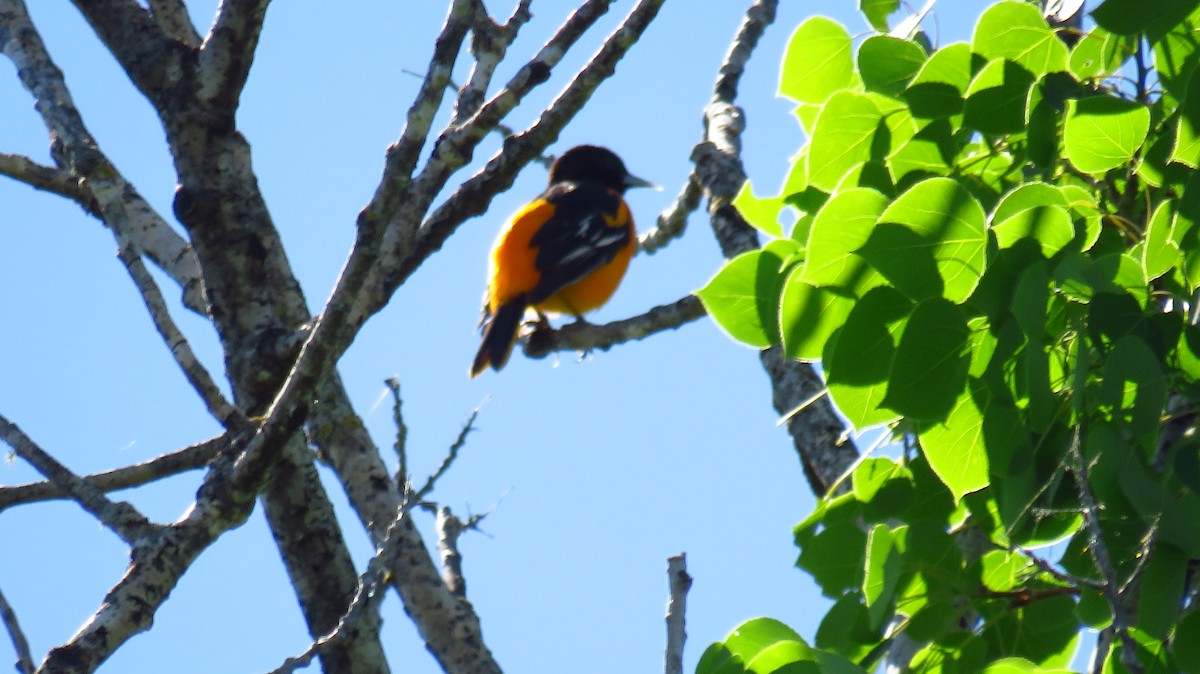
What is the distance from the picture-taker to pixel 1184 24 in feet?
6.03

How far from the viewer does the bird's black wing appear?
6.71 meters

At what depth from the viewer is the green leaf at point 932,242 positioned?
1.59 metres

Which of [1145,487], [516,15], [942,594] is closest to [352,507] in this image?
[516,15]

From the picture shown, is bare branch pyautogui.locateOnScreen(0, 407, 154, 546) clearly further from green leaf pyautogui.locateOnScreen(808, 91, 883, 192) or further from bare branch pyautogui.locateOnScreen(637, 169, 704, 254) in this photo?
bare branch pyautogui.locateOnScreen(637, 169, 704, 254)

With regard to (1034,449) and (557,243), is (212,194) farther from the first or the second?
(557,243)

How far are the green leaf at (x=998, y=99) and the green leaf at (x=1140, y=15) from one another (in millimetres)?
172

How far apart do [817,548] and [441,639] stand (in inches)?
45.4

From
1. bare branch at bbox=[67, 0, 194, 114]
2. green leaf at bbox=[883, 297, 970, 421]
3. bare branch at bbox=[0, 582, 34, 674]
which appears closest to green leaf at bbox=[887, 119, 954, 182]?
green leaf at bbox=[883, 297, 970, 421]

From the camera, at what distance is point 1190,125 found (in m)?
1.60

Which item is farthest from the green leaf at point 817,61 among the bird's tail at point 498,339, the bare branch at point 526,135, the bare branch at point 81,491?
the bird's tail at point 498,339

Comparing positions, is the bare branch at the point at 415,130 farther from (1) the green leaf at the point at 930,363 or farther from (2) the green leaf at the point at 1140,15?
(2) the green leaf at the point at 1140,15

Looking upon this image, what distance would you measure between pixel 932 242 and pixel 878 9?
3.16 feet

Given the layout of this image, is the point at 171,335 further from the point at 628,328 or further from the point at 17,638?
the point at 628,328

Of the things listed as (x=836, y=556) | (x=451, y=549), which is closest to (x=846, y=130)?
(x=836, y=556)
